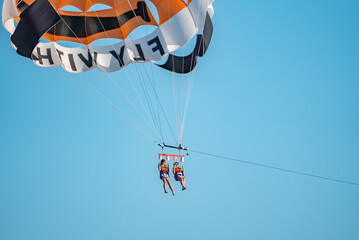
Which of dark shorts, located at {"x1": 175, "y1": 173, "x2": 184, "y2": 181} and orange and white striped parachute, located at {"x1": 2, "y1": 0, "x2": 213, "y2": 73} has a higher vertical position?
orange and white striped parachute, located at {"x1": 2, "y1": 0, "x2": 213, "y2": 73}

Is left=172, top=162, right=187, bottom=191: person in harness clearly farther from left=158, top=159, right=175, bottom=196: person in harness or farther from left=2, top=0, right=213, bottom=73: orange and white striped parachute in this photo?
left=2, top=0, right=213, bottom=73: orange and white striped parachute

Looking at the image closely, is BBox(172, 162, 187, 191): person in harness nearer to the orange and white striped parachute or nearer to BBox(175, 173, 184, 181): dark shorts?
BBox(175, 173, 184, 181): dark shorts

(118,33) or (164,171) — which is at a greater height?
(118,33)

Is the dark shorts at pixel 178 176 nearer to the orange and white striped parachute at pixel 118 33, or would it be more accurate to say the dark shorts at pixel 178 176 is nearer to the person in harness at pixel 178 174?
the person in harness at pixel 178 174

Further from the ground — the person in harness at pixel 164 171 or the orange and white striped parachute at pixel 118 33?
the orange and white striped parachute at pixel 118 33

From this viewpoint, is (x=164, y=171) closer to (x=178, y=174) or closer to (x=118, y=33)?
(x=178, y=174)

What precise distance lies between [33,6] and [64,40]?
2.78 meters

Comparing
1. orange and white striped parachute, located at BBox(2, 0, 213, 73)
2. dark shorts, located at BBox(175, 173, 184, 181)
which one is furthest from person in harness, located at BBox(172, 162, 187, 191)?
orange and white striped parachute, located at BBox(2, 0, 213, 73)

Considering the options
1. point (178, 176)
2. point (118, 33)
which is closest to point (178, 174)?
point (178, 176)

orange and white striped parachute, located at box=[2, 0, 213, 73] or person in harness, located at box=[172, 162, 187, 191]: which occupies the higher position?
orange and white striped parachute, located at box=[2, 0, 213, 73]

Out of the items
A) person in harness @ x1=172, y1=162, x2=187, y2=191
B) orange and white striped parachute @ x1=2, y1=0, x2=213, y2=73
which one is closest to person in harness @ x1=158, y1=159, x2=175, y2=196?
person in harness @ x1=172, y1=162, x2=187, y2=191

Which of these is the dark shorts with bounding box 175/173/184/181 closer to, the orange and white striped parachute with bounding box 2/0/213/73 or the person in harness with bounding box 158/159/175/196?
the person in harness with bounding box 158/159/175/196

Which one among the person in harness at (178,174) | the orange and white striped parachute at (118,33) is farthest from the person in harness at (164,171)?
the orange and white striped parachute at (118,33)

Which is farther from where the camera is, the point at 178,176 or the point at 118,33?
the point at 118,33
